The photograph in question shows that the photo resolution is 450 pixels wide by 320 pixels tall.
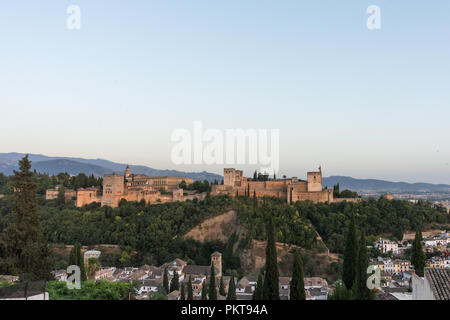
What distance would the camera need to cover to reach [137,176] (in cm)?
5616

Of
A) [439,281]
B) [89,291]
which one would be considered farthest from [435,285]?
[89,291]

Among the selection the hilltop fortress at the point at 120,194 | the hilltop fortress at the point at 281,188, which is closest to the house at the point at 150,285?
the hilltop fortress at the point at 120,194

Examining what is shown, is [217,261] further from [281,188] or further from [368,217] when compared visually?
[368,217]

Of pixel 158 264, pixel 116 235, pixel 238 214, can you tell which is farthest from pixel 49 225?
pixel 238 214

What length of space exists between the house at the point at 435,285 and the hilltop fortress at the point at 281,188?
119ft

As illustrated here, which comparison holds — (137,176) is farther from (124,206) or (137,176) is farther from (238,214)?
(238,214)

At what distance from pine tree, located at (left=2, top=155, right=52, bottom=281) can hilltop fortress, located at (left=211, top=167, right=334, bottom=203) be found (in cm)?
3392

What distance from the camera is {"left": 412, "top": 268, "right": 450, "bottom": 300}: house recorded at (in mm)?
8935

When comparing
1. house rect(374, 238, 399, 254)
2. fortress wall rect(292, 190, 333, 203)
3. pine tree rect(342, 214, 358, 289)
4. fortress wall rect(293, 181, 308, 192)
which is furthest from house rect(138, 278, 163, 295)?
house rect(374, 238, 399, 254)

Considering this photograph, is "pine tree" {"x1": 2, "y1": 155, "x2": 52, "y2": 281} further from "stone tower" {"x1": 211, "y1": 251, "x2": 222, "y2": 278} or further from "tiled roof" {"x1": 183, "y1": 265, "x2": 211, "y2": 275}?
"stone tower" {"x1": 211, "y1": 251, "x2": 222, "y2": 278}

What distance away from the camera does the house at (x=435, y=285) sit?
894 cm

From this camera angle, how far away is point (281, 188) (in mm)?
47750

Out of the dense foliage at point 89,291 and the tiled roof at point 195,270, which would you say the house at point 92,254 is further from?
the dense foliage at point 89,291

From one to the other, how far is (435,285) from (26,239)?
1207 cm
